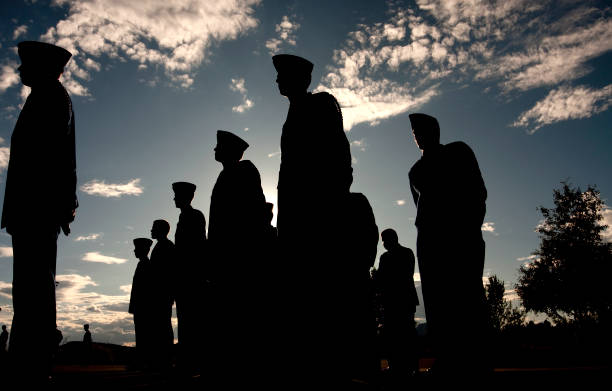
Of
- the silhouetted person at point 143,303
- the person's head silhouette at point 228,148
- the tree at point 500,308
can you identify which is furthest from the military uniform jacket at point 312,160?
the tree at point 500,308

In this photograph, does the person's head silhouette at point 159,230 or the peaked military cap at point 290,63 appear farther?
the person's head silhouette at point 159,230

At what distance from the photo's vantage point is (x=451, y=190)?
11.2ft

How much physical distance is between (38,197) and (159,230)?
15.0 feet

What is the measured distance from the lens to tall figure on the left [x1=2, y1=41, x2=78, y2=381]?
2.51 m

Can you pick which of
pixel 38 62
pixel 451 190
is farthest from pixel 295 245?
pixel 38 62

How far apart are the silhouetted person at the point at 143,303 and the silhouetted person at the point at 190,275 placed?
1107mm

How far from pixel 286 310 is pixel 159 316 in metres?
A: 5.48

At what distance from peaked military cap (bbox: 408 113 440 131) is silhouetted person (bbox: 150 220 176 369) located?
16.9 ft

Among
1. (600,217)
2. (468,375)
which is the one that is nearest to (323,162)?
(468,375)

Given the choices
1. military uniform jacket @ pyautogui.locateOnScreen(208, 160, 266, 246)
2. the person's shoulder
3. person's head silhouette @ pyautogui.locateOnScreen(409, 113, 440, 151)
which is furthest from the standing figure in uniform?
the person's shoulder

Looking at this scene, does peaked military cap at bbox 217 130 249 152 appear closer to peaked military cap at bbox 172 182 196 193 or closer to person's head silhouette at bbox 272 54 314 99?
peaked military cap at bbox 172 182 196 193

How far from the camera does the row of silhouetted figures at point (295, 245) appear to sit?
2.50 meters

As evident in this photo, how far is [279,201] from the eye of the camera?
10.0ft

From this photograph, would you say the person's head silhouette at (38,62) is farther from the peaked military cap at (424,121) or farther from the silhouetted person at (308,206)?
the peaked military cap at (424,121)
